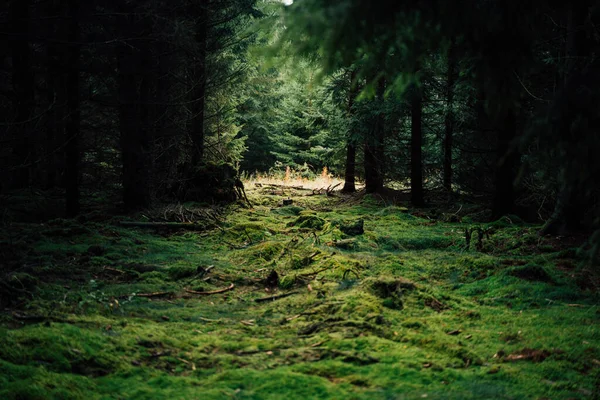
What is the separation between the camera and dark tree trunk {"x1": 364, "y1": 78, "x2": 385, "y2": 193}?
16.2m

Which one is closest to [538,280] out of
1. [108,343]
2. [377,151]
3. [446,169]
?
[108,343]

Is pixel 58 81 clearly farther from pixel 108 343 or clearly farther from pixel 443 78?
pixel 443 78

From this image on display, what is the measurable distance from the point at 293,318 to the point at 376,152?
13139 mm

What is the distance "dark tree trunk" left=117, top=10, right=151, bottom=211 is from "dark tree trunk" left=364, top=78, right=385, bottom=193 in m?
8.08

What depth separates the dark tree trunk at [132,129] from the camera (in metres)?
10.5

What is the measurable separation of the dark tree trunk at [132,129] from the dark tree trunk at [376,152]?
8.08m

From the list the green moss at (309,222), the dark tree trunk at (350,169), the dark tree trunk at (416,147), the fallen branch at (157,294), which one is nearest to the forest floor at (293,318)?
the fallen branch at (157,294)

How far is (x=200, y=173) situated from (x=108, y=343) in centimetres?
1059

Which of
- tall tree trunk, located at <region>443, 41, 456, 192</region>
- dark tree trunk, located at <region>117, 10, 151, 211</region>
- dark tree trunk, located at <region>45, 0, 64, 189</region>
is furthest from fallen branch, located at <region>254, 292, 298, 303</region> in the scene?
tall tree trunk, located at <region>443, 41, 456, 192</region>

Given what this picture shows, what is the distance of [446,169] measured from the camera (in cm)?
1572

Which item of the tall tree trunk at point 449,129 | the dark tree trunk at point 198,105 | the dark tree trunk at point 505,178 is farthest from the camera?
the dark tree trunk at point 198,105

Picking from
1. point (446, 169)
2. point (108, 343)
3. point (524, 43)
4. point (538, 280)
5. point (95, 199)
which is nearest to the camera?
point (524, 43)

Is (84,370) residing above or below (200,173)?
below

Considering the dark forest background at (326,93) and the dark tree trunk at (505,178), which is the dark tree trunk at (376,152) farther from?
the dark tree trunk at (505,178)
